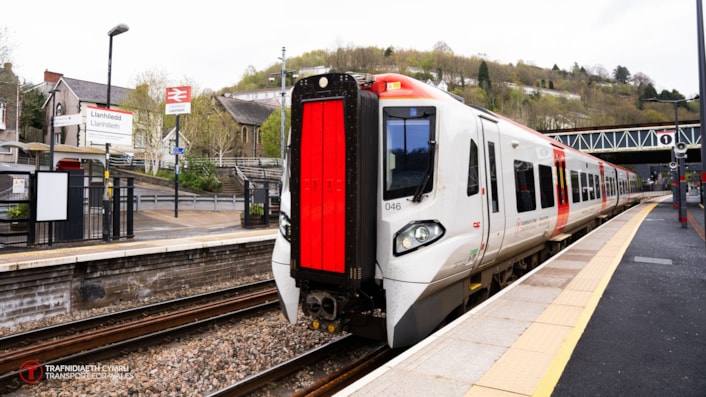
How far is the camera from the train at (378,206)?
4.43 metres

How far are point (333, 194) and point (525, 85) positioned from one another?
143 meters

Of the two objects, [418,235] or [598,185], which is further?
[598,185]

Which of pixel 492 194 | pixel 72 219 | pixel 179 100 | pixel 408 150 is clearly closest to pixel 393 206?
pixel 408 150

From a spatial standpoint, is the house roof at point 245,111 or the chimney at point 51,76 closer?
the chimney at point 51,76

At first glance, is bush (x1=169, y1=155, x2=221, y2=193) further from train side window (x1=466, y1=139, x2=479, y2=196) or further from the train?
train side window (x1=466, y1=139, x2=479, y2=196)

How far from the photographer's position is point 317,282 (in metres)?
4.79

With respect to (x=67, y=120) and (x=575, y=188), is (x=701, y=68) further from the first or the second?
(x=67, y=120)

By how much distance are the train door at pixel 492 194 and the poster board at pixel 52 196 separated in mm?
9982

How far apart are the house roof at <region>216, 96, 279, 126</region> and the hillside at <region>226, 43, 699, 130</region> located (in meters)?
32.4

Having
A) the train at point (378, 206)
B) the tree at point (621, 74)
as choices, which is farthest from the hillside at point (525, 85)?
the train at point (378, 206)

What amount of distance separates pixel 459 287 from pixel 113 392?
4.23 meters

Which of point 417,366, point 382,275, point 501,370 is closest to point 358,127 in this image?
point 382,275

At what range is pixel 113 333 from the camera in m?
6.51

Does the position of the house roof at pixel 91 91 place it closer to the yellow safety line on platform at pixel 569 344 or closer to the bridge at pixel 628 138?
the bridge at pixel 628 138
